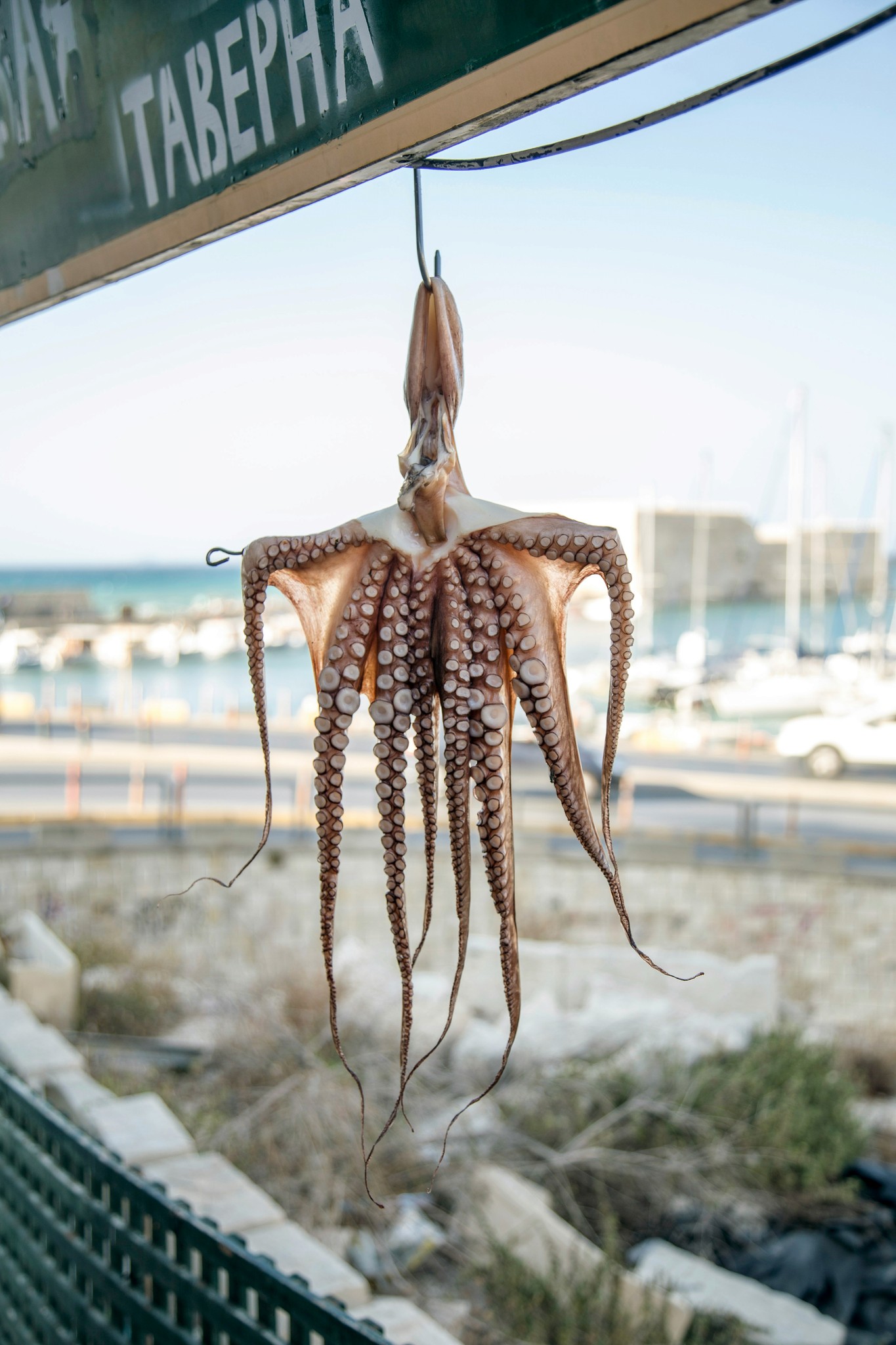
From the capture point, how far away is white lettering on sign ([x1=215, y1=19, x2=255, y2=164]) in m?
1.42

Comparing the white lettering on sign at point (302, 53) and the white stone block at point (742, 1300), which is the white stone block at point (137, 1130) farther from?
the white lettering on sign at point (302, 53)

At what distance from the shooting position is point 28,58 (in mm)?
1812

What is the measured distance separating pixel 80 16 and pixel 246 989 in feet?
25.2

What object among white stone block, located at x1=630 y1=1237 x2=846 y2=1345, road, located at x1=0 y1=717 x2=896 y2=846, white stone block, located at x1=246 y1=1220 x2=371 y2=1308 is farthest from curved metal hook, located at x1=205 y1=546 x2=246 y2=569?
road, located at x1=0 y1=717 x2=896 y2=846

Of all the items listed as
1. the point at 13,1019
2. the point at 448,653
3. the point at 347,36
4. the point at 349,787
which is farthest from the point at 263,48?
the point at 349,787

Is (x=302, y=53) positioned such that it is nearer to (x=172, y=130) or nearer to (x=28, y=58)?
(x=172, y=130)

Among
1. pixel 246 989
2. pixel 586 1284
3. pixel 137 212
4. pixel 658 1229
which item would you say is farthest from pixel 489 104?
pixel 246 989

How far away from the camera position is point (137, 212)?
1.66 meters

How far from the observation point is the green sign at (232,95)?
104 cm

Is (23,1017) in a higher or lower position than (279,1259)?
lower

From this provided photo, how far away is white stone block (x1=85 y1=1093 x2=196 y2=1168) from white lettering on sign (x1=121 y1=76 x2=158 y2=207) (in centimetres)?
330

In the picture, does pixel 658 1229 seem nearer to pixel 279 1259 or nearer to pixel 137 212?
pixel 279 1259

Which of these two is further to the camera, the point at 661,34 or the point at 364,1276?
the point at 364,1276

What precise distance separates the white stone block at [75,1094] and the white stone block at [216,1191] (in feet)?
1.83
